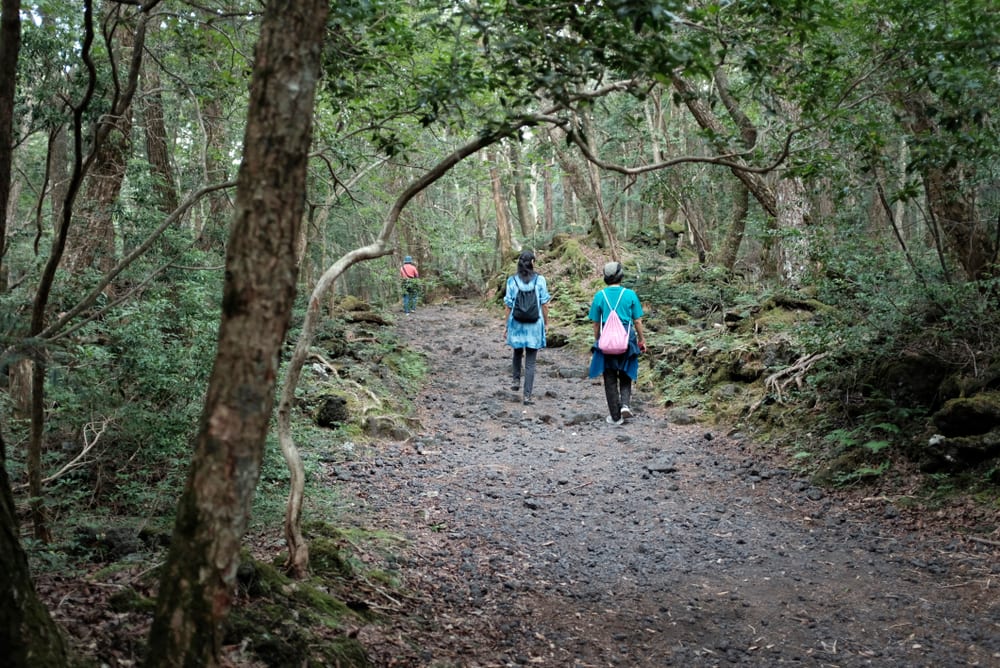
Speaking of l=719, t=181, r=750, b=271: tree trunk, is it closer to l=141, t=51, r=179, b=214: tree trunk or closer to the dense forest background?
the dense forest background

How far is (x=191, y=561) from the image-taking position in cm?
219

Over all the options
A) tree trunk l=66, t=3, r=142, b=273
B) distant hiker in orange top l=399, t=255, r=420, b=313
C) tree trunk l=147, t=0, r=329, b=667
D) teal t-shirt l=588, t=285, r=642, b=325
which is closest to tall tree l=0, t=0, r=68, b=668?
tree trunk l=147, t=0, r=329, b=667

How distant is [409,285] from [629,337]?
1494 centimetres

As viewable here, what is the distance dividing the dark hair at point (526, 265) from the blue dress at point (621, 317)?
146 cm

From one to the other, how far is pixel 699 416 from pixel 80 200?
822 cm

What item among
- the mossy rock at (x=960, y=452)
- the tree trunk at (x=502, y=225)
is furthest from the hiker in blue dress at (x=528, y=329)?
the tree trunk at (x=502, y=225)

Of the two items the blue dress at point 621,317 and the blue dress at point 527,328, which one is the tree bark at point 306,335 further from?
the blue dress at point 527,328

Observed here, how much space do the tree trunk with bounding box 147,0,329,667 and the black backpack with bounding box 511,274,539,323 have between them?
A: 9119 millimetres

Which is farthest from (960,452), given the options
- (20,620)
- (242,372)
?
(20,620)

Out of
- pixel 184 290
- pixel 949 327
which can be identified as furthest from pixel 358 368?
pixel 949 327

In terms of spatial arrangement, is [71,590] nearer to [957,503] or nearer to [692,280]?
[957,503]

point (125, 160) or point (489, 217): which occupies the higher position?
point (489, 217)

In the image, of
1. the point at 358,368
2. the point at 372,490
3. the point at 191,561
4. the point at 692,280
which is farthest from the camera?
the point at 692,280

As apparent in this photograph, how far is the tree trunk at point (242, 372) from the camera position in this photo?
217 cm
